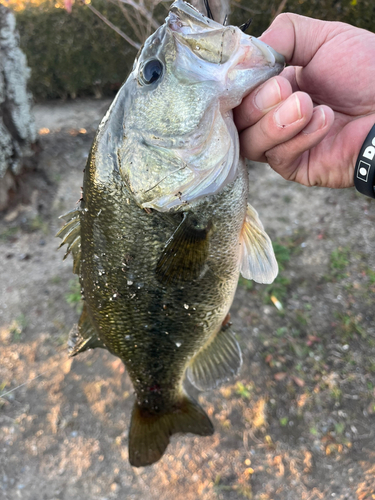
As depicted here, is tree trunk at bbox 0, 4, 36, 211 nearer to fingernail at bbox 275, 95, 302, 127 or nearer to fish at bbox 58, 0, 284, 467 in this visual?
fish at bbox 58, 0, 284, 467

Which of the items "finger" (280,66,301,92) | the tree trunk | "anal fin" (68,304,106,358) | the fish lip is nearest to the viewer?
the fish lip

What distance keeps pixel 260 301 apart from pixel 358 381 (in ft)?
3.50

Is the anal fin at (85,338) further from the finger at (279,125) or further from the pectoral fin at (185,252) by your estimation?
the finger at (279,125)

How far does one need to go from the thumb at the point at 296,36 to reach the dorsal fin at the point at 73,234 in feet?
3.65

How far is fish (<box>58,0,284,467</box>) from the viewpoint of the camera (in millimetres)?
1086

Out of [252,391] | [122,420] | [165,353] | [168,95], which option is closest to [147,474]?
[122,420]

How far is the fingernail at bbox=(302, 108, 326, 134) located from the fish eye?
22.1 inches

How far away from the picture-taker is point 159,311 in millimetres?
Answer: 1465

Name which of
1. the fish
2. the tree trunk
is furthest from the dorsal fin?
the tree trunk

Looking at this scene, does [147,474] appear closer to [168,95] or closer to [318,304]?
[318,304]

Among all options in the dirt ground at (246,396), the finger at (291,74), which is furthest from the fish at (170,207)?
the dirt ground at (246,396)

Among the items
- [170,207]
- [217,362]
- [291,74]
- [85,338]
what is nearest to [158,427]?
[217,362]

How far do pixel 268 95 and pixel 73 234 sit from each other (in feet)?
3.30

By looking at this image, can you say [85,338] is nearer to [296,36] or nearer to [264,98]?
[264,98]
